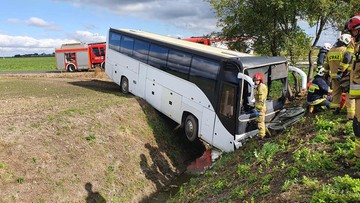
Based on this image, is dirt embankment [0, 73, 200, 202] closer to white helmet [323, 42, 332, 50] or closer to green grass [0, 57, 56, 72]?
white helmet [323, 42, 332, 50]

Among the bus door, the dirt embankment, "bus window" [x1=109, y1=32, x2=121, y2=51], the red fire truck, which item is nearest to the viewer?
the dirt embankment

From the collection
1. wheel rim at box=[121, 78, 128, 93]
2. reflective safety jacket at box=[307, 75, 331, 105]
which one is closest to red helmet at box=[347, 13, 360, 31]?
Answer: reflective safety jacket at box=[307, 75, 331, 105]

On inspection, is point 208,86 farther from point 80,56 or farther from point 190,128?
point 80,56

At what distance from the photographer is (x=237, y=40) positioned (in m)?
17.1

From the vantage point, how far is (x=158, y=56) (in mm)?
13773

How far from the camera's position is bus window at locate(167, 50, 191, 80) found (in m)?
12.2

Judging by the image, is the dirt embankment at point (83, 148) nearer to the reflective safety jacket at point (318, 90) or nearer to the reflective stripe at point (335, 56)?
the reflective safety jacket at point (318, 90)

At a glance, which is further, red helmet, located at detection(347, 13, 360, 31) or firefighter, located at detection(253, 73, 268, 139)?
firefighter, located at detection(253, 73, 268, 139)

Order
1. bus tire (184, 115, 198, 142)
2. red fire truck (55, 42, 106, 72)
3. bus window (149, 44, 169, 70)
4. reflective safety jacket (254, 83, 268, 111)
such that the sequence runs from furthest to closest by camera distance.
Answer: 1. red fire truck (55, 42, 106, 72)
2. bus window (149, 44, 169, 70)
3. bus tire (184, 115, 198, 142)
4. reflective safety jacket (254, 83, 268, 111)

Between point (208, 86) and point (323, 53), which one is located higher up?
point (323, 53)

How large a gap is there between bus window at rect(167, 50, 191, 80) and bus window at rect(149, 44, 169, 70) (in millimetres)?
388

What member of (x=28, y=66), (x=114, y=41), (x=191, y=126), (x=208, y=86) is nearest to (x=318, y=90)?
(x=208, y=86)

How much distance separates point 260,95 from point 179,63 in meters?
4.24

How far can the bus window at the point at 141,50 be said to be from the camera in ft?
47.7
